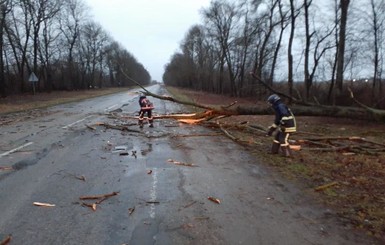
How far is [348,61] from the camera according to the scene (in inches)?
1518

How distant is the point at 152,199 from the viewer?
19.8ft

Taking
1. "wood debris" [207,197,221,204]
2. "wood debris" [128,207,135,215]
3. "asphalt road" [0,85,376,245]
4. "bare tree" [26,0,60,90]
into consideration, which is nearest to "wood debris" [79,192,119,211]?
"asphalt road" [0,85,376,245]

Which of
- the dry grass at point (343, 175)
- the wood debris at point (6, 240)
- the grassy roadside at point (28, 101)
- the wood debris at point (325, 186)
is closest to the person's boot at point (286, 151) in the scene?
the dry grass at point (343, 175)

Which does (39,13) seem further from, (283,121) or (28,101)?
(283,121)

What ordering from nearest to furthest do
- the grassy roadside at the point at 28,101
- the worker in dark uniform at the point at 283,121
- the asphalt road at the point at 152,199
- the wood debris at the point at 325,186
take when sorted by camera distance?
the asphalt road at the point at 152,199 → the wood debris at the point at 325,186 → the worker in dark uniform at the point at 283,121 → the grassy roadside at the point at 28,101

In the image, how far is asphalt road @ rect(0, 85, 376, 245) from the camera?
15.4 ft

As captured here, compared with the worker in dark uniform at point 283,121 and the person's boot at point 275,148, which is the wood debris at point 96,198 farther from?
the person's boot at point 275,148

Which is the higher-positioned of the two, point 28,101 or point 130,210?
point 130,210

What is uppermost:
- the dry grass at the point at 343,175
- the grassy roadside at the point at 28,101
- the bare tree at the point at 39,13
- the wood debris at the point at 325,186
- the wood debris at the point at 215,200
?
the bare tree at the point at 39,13

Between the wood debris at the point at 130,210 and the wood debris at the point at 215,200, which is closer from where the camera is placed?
the wood debris at the point at 130,210

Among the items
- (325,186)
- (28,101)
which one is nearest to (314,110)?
(325,186)

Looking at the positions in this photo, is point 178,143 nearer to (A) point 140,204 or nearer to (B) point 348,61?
(A) point 140,204

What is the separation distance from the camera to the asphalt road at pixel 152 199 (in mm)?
4699

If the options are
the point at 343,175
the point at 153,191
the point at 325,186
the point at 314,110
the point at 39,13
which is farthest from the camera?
the point at 39,13
